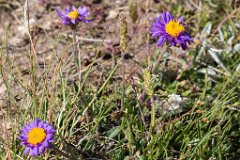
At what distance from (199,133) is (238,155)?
0.84 feet

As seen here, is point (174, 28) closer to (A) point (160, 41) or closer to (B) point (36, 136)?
(A) point (160, 41)

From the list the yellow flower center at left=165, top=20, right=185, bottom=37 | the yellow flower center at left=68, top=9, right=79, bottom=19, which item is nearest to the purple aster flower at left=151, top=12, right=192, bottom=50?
the yellow flower center at left=165, top=20, right=185, bottom=37

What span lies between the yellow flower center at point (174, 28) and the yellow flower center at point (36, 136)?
579 millimetres

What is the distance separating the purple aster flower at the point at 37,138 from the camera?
1399 mm

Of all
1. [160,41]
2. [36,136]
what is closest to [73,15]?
[160,41]

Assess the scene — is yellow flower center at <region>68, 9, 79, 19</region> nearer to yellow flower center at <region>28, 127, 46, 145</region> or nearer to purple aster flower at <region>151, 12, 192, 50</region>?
purple aster flower at <region>151, 12, 192, 50</region>

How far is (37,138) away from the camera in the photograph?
142 cm

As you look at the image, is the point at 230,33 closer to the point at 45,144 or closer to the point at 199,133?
the point at 199,133

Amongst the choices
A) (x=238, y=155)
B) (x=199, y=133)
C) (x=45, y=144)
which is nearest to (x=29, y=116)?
(x=45, y=144)

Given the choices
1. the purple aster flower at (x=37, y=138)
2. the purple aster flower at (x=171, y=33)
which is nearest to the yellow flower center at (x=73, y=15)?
the purple aster flower at (x=171, y=33)

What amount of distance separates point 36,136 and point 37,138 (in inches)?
0.4

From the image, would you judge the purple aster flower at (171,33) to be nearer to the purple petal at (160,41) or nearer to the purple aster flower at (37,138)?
the purple petal at (160,41)

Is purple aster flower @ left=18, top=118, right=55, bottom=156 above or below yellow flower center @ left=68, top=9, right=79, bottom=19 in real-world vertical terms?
below

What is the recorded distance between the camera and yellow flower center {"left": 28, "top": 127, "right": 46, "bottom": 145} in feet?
4.63
